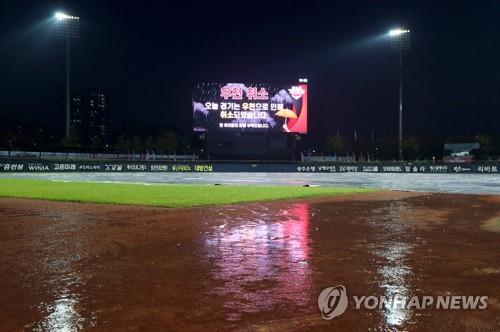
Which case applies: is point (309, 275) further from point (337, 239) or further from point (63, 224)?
point (63, 224)

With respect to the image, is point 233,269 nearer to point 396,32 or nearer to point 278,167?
point 278,167

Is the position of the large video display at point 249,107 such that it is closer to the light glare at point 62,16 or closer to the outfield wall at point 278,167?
the outfield wall at point 278,167

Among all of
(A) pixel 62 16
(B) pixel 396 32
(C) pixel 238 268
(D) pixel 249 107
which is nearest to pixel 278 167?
(D) pixel 249 107

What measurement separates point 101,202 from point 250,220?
6205 millimetres

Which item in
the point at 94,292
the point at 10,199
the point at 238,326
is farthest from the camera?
the point at 10,199

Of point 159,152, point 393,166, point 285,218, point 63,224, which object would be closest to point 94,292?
point 63,224

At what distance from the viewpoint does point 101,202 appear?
16109 mm

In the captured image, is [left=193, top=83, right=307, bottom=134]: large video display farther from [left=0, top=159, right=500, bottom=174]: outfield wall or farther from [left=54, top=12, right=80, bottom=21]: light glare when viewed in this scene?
[left=54, top=12, right=80, bottom=21]: light glare

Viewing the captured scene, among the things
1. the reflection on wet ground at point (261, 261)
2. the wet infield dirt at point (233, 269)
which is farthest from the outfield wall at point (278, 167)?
the reflection on wet ground at point (261, 261)

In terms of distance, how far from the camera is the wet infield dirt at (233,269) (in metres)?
4.61

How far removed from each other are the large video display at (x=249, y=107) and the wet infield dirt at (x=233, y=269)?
143ft

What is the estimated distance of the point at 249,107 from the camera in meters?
56.5

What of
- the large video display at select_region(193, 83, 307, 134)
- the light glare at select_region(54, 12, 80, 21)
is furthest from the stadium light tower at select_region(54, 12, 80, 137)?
the large video display at select_region(193, 83, 307, 134)

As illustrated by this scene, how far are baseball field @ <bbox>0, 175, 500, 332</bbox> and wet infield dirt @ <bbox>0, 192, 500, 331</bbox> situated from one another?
0.02m
